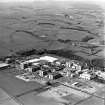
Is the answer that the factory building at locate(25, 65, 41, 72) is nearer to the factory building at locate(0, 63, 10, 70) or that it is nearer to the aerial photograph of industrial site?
the aerial photograph of industrial site

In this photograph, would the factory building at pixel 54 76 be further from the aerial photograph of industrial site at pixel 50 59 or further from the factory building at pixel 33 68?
the factory building at pixel 33 68

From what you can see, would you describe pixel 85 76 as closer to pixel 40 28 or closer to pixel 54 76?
pixel 54 76

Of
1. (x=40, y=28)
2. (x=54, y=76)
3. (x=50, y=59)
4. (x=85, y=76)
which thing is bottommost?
(x=85, y=76)

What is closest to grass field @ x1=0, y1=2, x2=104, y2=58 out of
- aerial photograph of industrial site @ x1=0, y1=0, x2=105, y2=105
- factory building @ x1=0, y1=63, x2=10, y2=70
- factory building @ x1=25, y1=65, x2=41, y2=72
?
aerial photograph of industrial site @ x1=0, y1=0, x2=105, y2=105

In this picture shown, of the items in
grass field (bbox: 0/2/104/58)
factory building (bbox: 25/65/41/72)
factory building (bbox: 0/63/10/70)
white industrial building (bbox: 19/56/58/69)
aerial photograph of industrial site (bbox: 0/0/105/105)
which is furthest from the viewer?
grass field (bbox: 0/2/104/58)

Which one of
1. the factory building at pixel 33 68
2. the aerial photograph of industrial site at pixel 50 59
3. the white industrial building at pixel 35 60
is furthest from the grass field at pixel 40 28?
the factory building at pixel 33 68

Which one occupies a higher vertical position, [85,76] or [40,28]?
[40,28]

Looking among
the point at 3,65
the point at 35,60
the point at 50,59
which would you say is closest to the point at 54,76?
the point at 35,60

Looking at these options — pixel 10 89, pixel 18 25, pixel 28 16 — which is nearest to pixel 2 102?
pixel 10 89
